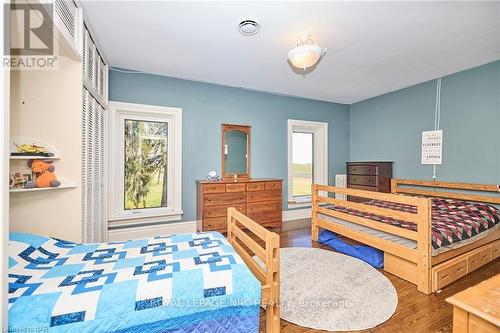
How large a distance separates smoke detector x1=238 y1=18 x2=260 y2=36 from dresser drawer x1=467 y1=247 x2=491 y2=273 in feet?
10.4

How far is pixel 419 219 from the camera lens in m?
2.04

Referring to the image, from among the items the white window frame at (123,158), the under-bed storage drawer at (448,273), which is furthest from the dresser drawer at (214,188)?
the under-bed storage drawer at (448,273)

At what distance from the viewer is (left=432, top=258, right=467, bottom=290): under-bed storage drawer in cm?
200

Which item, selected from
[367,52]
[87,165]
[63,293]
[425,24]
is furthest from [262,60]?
[63,293]

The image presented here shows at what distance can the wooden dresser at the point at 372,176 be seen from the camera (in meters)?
3.99

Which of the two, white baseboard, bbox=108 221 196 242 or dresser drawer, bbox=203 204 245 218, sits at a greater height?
dresser drawer, bbox=203 204 245 218

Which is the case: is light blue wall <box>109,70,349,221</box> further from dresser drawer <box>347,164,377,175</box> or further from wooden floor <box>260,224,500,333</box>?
wooden floor <box>260,224,500,333</box>

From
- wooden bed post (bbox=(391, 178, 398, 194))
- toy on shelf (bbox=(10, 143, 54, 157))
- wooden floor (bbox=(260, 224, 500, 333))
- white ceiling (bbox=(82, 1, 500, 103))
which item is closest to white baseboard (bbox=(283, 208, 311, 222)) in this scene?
wooden bed post (bbox=(391, 178, 398, 194))

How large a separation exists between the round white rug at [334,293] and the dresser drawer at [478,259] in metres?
0.93

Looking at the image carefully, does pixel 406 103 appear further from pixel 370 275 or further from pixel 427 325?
pixel 427 325

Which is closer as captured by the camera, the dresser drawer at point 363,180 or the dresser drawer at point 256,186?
the dresser drawer at point 256,186

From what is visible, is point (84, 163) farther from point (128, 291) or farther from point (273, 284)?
point (273, 284)

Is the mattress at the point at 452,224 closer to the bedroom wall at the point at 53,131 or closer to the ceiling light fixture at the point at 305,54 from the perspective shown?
the ceiling light fixture at the point at 305,54

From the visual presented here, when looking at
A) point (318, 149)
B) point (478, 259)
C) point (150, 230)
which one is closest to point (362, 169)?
point (318, 149)
